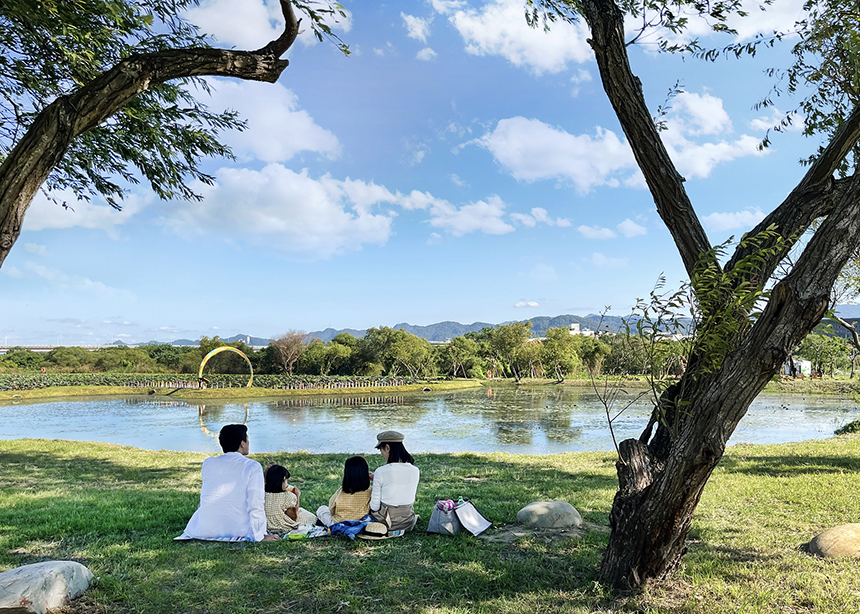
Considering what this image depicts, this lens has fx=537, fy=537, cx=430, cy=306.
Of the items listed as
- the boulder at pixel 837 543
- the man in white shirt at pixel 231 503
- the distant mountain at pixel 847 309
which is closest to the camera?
the boulder at pixel 837 543

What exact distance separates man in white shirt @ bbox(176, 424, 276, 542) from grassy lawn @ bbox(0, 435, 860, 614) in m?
0.17

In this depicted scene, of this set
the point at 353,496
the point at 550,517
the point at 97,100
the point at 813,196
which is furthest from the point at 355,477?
the point at 813,196

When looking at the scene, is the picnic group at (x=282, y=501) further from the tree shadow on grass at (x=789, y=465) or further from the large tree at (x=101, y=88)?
the tree shadow on grass at (x=789, y=465)

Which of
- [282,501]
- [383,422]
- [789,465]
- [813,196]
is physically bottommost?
[383,422]

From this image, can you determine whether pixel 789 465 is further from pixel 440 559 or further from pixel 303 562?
pixel 303 562

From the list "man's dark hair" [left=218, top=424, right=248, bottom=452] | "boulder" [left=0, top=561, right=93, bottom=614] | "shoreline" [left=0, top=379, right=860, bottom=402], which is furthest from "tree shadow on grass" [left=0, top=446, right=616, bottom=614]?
"shoreline" [left=0, top=379, right=860, bottom=402]

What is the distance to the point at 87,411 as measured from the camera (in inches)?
1041

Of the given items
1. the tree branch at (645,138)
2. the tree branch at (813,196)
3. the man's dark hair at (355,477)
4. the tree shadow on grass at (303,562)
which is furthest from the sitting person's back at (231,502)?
the tree branch at (813,196)

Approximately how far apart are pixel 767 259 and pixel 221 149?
18.8ft

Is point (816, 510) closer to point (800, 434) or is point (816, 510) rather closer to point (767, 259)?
point (767, 259)

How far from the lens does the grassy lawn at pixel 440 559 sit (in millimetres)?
3303

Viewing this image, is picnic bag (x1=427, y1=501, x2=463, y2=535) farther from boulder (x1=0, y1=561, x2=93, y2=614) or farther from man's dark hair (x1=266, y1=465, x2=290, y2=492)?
boulder (x1=0, y1=561, x2=93, y2=614)

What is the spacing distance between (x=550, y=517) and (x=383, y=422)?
17438 mm

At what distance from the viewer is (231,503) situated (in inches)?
179
